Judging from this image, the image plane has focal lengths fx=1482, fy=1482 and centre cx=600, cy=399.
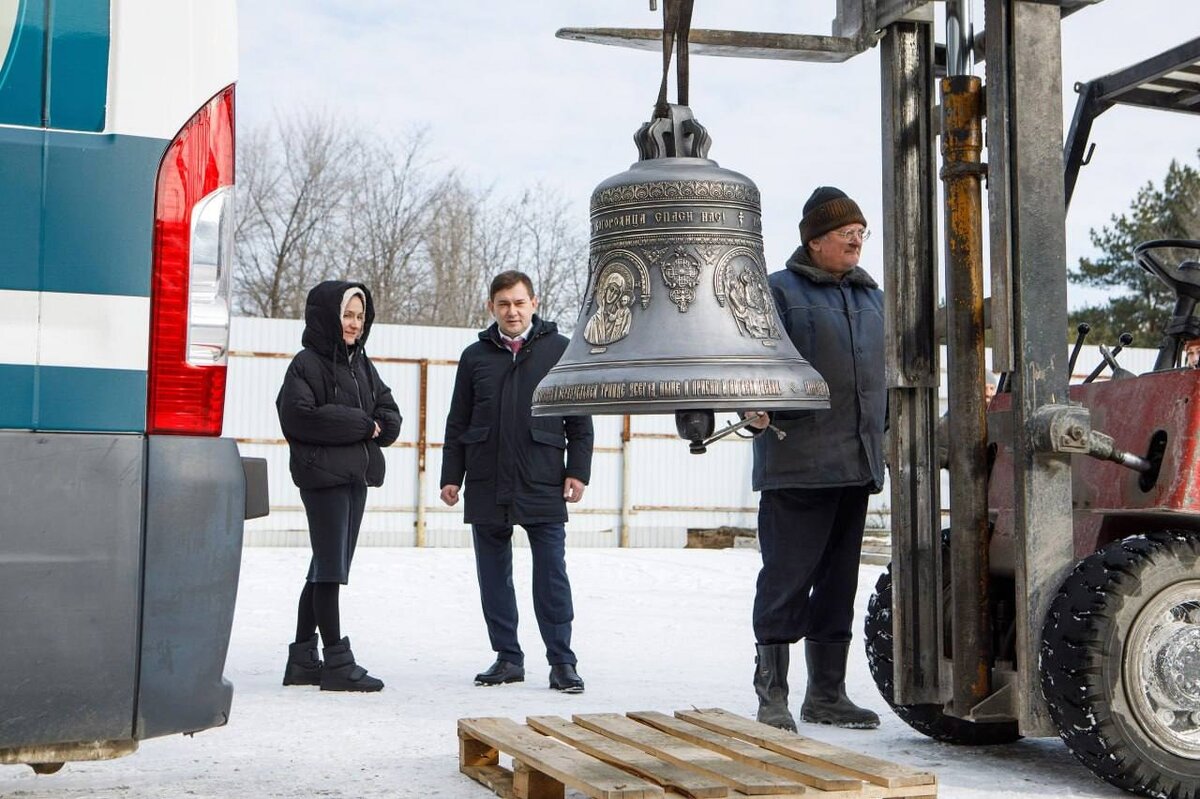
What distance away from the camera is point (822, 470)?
5.45 metres

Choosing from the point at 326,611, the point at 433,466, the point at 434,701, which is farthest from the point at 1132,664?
the point at 433,466

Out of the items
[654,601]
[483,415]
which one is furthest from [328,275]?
[483,415]

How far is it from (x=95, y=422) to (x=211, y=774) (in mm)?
1820

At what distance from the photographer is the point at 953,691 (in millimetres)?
4680

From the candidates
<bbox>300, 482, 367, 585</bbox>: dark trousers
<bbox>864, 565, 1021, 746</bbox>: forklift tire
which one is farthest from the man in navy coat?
<bbox>864, 565, 1021, 746</bbox>: forklift tire

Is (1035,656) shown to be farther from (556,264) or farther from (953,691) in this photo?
(556,264)

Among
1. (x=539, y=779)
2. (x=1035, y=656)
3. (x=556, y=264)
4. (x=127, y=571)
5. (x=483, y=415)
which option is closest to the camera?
(x=127, y=571)

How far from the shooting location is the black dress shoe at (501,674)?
22.0 ft

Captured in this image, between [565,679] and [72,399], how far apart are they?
3.79 meters

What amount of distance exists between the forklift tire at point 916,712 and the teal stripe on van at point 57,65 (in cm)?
314

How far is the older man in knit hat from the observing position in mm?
5480

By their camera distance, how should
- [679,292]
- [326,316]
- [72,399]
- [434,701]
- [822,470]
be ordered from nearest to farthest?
1. [72,399]
2. [679,292]
3. [822,470]
4. [434,701]
5. [326,316]

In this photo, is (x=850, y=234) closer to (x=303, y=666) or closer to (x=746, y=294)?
(x=746, y=294)

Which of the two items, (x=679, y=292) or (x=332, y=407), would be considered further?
(x=332, y=407)
